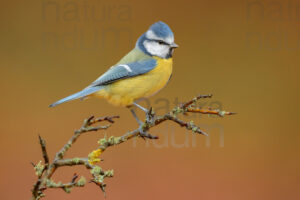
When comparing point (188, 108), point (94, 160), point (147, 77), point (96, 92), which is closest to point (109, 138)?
point (94, 160)

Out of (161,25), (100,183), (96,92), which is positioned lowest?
(100,183)

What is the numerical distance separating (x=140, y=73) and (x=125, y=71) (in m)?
0.06

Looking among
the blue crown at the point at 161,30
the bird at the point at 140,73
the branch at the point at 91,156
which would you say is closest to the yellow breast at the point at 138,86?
the bird at the point at 140,73

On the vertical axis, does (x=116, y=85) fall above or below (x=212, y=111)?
above

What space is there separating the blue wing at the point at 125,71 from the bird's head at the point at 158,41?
1.7 inches

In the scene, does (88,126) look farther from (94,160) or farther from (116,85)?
(116,85)

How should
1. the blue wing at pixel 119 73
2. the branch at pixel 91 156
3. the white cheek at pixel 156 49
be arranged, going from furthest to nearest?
the white cheek at pixel 156 49
the blue wing at pixel 119 73
the branch at pixel 91 156

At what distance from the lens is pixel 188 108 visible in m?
0.70

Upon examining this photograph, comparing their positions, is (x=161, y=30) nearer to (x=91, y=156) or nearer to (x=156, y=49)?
(x=156, y=49)

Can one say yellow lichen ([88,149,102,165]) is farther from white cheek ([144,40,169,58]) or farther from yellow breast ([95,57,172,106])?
white cheek ([144,40,169,58])

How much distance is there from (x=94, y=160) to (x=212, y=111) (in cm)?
27

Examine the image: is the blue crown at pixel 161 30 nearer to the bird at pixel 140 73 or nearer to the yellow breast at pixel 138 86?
the bird at pixel 140 73

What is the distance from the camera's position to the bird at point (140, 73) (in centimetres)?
100

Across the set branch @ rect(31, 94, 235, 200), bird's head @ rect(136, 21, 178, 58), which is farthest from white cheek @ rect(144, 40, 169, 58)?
branch @ rect(31, 94, 235, 200)
